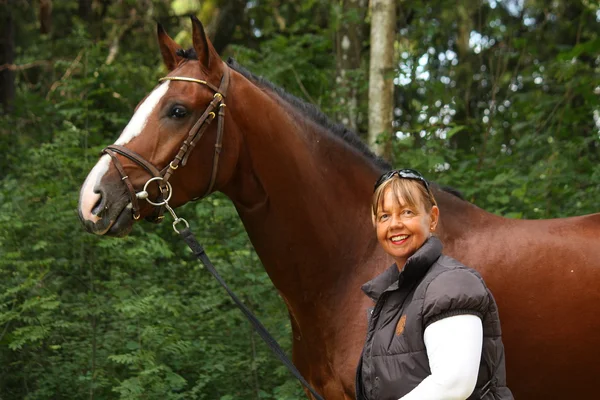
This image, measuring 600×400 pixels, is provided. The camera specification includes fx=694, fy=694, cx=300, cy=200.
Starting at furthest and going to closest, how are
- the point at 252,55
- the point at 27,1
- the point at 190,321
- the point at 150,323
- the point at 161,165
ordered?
the point at 27,1
the point at 252,55
the point at 190,321
the point at 150,323
the point at 161,165

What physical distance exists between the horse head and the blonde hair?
1.19 m

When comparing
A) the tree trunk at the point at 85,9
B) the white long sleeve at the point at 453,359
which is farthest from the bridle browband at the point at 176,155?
the tree trunk at the point at 85,9

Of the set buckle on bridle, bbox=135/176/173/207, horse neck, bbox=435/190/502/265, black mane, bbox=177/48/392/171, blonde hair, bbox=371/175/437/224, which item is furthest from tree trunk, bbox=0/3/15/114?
blonde hair, bbox=371/175/437/224

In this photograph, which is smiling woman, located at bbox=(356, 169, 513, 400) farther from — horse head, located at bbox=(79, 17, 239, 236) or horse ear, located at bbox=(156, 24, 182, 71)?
horse ear, located at bbox=(156, 24, 182, 71)

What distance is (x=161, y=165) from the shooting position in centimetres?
301

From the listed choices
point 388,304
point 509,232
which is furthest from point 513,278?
point 388,304

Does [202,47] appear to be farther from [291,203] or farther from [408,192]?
[408,192]

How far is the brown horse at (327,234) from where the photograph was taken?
307cm

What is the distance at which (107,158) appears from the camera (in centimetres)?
295

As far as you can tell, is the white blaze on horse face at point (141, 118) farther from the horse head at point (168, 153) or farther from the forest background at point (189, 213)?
the forest background at point (189, 213)

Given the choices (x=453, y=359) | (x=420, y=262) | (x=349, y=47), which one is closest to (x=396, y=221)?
(x=420, y=262)

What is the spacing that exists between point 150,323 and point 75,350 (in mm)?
649

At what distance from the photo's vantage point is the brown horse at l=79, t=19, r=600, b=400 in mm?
3068

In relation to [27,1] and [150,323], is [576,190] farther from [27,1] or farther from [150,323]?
[27,1]
